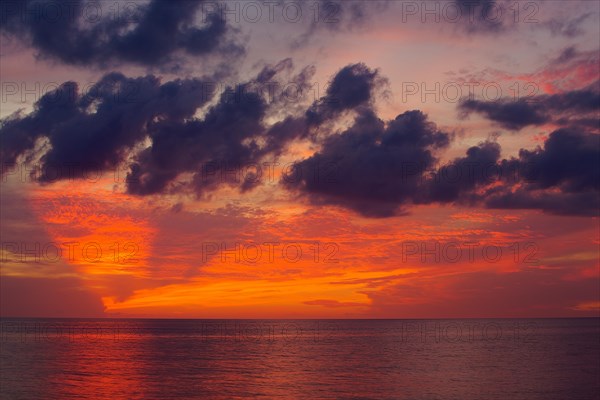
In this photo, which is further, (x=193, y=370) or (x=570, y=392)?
(x=193, y=370)

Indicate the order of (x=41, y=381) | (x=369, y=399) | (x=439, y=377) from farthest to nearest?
(x=439, y=377) < (x=41, y=381) < (x=369, y=399)

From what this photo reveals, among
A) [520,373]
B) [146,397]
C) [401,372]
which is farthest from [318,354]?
[146,397]

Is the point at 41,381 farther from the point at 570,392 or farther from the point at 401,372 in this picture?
the point at 570,392

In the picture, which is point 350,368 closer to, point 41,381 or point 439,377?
point 439,377

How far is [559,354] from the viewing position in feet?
411

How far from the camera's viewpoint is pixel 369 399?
64250 millimetres

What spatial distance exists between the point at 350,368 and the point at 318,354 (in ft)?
98.2

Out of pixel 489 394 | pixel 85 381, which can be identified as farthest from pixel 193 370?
pixel 489 394

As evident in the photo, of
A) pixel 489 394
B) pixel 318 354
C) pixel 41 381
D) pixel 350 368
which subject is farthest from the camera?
pixel 318 354

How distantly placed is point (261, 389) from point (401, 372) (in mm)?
25931

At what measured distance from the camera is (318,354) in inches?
4914

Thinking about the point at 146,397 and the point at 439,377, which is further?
the point at 439,377

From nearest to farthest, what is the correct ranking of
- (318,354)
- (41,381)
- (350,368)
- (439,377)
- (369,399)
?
(369,399) < (41,381) < (439,377) < (350,368) < (318,354)

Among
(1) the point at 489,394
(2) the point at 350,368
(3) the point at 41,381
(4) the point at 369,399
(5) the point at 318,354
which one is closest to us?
(4) the point at 369,399
